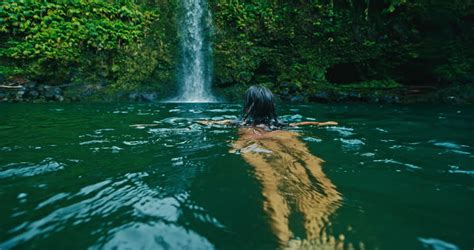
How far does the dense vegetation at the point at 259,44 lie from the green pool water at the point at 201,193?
787 centimetres

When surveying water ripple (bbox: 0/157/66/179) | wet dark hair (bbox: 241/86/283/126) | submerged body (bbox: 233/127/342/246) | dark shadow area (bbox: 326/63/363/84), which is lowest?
water ripple (bbox: 0/157/66/179)

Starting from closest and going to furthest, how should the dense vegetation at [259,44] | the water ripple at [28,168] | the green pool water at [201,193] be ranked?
the green pool water at [201,193] < the water ripple at [28,168] < the dense vegetation at [259,44]

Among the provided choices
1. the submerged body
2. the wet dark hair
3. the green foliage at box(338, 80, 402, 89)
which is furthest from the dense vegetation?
the submerged body

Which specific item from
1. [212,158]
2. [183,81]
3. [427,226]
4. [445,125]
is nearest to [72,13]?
[183,81]

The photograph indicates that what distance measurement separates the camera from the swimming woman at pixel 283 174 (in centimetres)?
167

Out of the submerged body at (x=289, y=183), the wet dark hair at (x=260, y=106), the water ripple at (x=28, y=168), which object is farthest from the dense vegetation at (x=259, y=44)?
the water ripple at (x=28, y=168)

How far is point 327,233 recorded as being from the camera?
1598mm

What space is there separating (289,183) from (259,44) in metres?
11.3

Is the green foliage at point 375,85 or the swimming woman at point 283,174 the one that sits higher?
the green foliage at point 375,85

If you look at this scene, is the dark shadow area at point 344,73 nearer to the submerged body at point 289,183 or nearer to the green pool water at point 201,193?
the green pool water at point 201,193

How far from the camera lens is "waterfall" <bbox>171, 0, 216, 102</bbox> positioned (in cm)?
1237

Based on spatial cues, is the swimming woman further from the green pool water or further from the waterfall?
the waterfall

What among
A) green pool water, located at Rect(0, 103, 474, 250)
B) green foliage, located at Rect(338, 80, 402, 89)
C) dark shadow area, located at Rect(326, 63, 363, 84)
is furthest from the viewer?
dark shadow area, located at Rect(326, 63, 363, 84)

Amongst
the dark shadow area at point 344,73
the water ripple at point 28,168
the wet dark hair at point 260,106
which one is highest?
the dark shadow area at point 344,73
